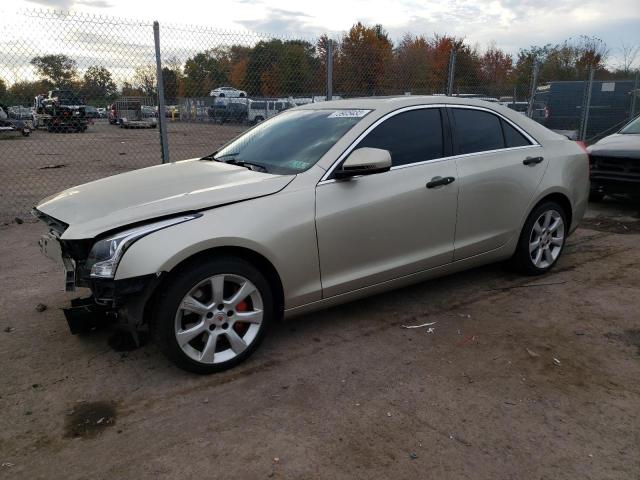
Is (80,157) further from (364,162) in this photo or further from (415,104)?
(364,162)

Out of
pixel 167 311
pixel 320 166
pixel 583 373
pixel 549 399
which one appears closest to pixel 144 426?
pixel 167 311

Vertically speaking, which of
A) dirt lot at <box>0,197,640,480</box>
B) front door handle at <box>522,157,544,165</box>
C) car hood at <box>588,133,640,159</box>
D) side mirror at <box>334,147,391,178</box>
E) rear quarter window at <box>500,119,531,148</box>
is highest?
rear quarter window at <box>500,119,531,148</box>

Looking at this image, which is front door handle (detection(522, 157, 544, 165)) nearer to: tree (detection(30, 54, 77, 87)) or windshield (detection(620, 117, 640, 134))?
windshield (detection(620, 117, 640, 134))

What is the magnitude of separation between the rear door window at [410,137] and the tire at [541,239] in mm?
1281

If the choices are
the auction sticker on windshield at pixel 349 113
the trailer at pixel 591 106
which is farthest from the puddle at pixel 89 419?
the trailer at pixel 591 106

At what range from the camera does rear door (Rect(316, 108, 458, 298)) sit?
345 cm

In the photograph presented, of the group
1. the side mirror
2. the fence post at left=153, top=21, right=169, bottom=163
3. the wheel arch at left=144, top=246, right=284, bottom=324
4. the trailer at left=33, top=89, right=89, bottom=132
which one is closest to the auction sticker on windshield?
the side mirror

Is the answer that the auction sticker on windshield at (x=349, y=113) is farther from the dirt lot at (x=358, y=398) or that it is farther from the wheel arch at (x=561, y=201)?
the wheel arch at (x=561, y=201)

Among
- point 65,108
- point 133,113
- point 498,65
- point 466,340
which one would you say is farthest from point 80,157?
point 498,65

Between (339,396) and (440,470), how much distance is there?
0.75 metres

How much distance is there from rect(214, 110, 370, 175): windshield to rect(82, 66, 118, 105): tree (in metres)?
3.82

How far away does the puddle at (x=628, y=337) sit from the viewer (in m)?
3.57

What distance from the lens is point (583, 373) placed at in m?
3.17

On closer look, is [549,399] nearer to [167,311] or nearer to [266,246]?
[266,246]
